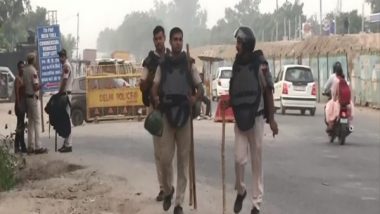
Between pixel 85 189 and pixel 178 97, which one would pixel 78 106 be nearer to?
pixel 85 189

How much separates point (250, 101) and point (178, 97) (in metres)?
0.77

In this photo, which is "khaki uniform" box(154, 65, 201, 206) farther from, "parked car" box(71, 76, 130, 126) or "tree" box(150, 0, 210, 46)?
"tree" box(150, 0, 210, 46)

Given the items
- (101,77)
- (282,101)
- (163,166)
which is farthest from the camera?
(282,101)

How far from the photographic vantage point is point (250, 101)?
25.6 feet

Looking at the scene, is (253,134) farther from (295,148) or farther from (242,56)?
(295,148)

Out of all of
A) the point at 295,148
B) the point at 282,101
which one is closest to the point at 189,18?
the point at 282,101

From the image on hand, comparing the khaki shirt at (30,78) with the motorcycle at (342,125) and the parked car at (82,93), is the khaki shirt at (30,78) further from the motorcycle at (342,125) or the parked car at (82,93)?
the parked car at (82,93)

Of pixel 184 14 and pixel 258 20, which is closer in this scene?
pixel 258 20

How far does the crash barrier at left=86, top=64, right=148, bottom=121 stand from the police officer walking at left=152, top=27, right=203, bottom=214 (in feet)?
54.3

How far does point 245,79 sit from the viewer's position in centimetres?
782

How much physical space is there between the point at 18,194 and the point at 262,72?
3951 millimetres

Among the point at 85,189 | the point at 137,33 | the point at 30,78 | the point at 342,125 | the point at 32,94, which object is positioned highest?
the point at 137,33

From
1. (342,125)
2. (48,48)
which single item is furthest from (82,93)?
(342,125)

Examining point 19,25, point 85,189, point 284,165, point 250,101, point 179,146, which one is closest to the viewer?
point 250,101
